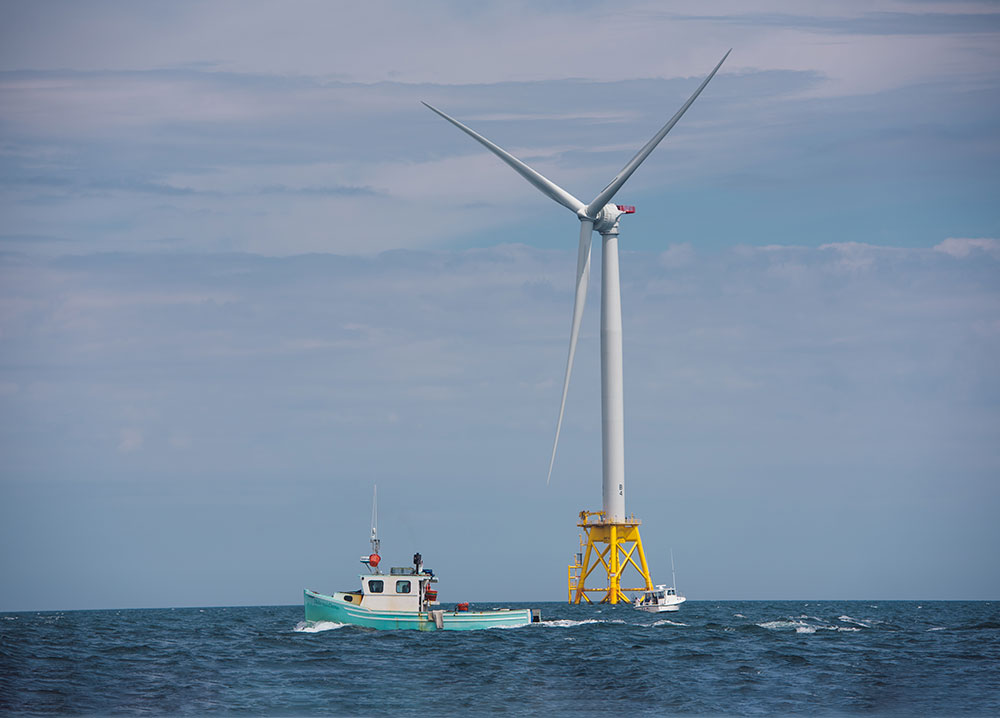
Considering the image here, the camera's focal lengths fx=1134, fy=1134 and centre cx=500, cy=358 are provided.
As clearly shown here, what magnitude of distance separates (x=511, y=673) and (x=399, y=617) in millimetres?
26719

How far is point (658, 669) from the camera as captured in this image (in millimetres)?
62875

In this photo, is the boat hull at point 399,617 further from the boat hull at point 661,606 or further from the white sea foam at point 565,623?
the boat hull at point 661,606

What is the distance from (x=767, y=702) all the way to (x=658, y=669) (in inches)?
517

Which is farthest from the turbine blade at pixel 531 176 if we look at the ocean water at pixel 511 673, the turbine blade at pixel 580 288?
the ocean water at pixel 511 673

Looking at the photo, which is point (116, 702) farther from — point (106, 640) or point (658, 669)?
point (106, 640)

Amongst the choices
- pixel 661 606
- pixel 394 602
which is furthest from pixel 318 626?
pixel 661 606

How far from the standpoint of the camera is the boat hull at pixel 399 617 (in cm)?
8562

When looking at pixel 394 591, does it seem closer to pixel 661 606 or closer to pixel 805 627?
pixel 805 627

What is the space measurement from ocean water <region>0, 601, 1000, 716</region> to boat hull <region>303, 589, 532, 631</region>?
1.00m

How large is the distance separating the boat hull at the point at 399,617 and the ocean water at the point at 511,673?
100 centimetres

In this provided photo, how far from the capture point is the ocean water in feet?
160

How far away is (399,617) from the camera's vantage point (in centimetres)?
8550

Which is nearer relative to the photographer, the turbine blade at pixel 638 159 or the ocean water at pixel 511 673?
the ocean water at pixel 511 673

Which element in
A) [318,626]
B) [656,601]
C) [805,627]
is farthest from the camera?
[656,601]
